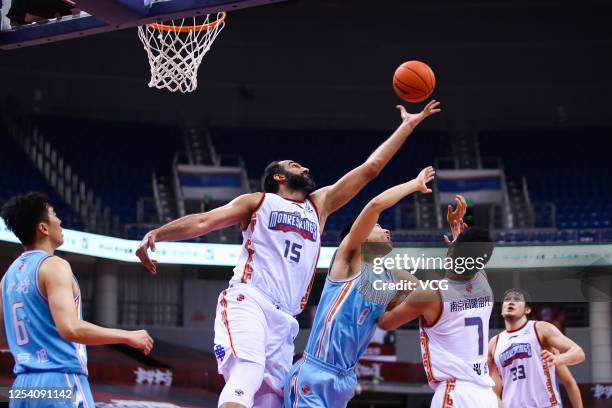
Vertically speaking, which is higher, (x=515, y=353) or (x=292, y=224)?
(x=292, y=224)

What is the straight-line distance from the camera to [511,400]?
7730 millimetres

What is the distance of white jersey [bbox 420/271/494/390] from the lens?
524 centimetres

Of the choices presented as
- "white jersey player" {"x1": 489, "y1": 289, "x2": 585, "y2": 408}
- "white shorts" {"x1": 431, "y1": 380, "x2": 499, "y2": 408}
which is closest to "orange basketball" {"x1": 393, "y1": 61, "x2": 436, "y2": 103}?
"white shorts" {"x1": 431, "y1": 380, "x2": 499, "y2": 408}

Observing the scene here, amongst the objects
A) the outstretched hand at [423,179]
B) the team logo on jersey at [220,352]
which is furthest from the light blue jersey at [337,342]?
the outstretched hand at [423,179]

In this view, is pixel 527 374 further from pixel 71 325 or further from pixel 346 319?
pixel 71 325

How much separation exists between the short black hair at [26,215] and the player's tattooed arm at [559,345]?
13.8 ft

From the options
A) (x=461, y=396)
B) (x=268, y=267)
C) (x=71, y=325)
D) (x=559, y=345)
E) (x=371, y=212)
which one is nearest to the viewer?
(x=71, y=325)

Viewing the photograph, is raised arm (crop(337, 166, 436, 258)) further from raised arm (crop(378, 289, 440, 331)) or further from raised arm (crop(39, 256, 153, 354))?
raised arm (crop(39, 256, 153, 354))

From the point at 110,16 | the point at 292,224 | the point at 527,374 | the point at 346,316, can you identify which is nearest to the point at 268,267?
the point at 292,224

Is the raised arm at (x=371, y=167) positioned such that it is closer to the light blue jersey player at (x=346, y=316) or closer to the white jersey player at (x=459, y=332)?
the light blue jersey player at (x=346, y=316)

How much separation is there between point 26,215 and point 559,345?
15.9 feet

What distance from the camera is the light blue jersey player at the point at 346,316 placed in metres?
4.85

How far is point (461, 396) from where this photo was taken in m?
5.19

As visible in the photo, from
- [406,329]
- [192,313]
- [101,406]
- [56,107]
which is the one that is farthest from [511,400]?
[56,107]
